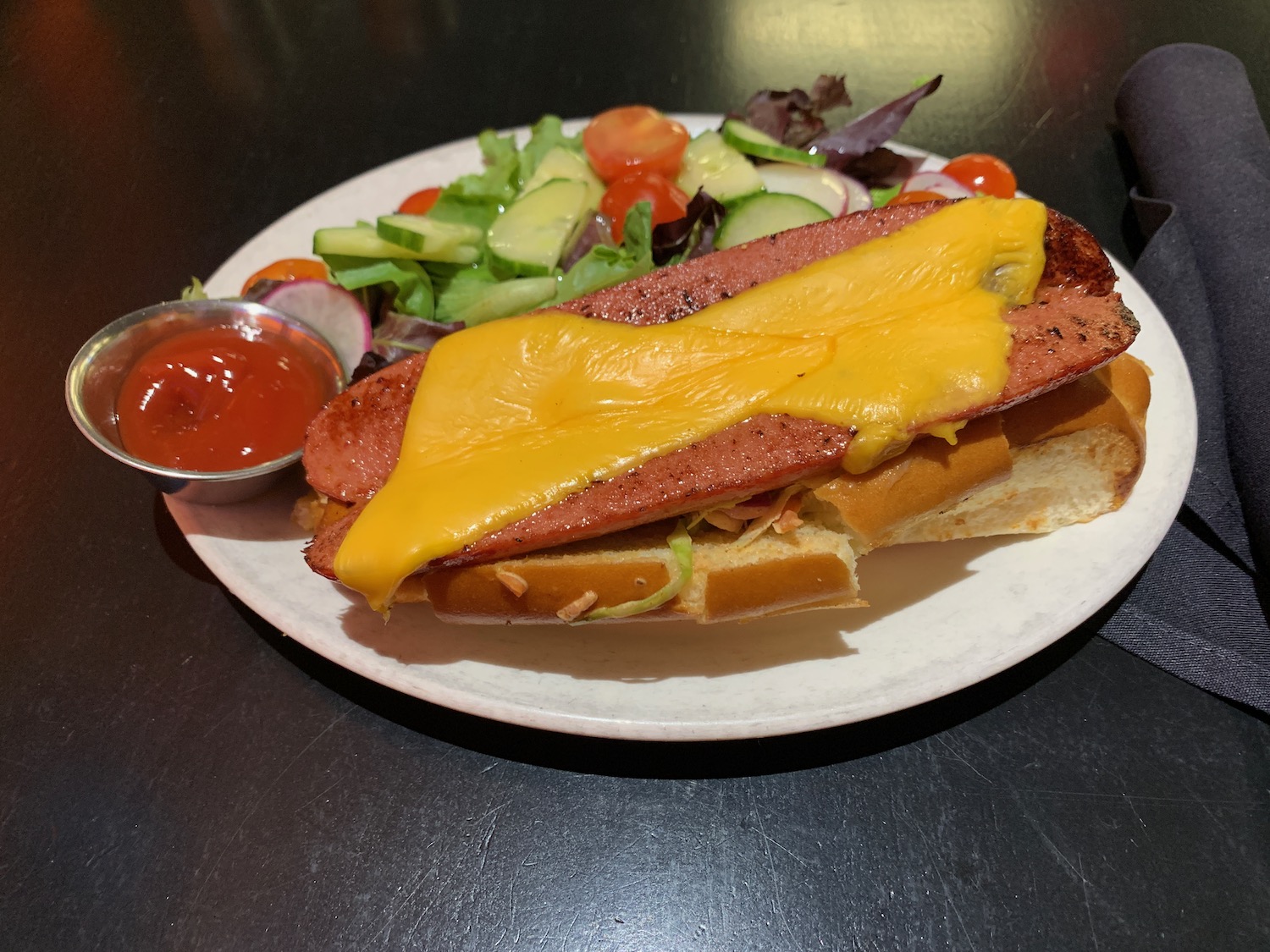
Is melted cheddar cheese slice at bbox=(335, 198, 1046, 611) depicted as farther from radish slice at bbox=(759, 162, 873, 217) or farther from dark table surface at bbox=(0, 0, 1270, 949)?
radish slice at bbox=(759, 162, 873, 217)

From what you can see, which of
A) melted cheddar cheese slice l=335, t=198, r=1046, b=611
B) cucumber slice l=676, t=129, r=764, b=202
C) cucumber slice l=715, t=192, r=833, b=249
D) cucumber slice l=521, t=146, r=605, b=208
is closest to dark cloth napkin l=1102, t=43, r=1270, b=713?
melted cheddar cheese slice l=335, t=198, r=1046, b=611

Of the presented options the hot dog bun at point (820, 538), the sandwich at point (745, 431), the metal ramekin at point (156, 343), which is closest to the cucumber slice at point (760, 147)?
the sandwich at point (745, 431)

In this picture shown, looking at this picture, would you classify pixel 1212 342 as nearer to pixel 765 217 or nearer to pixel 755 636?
pixel 765 217

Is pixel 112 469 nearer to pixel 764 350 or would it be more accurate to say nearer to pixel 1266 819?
pixel 764 350

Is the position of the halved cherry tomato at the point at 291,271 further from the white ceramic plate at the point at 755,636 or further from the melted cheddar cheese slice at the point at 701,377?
the melted cheddar cheese slice at the point at 701,377

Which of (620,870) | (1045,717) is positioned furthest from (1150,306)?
(620,870)

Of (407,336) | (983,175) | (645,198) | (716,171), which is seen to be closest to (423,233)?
(407,336)
